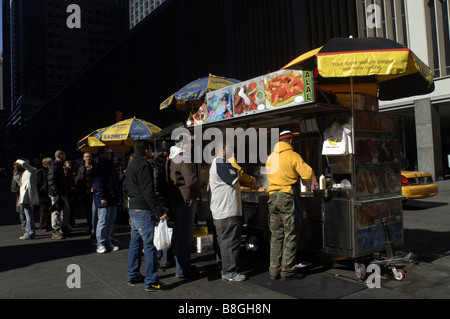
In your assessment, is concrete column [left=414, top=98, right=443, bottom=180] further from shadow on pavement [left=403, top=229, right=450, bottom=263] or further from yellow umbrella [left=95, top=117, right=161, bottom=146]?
yellow umbrella [left=95, top=117, right=161, bottom=146]

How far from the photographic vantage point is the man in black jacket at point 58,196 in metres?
8.27

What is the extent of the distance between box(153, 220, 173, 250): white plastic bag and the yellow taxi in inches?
324

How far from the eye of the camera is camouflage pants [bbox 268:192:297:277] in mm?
4828

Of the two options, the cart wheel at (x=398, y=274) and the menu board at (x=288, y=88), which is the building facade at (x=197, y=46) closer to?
the menu board at (x=288, y=88)

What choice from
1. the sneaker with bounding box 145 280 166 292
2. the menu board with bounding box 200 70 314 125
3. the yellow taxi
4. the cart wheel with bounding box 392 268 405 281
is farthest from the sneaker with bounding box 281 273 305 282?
the yellow taxi

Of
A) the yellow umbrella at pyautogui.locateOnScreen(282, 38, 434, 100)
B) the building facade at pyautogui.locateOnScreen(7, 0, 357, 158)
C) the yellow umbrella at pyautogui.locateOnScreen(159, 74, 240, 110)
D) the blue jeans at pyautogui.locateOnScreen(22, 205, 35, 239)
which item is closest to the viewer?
the yellow umbrella at pyautogui.locateOnScreen(282, 38, 434, 100)

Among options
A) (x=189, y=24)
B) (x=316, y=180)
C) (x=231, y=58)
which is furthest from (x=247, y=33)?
(x=316, y=180)

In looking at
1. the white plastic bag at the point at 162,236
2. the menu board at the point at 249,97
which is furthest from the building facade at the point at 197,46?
the white plastic bag at the point at 162,236

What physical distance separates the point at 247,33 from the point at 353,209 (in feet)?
64.4

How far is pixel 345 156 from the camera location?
517 cm

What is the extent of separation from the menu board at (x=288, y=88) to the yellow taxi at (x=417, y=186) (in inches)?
271

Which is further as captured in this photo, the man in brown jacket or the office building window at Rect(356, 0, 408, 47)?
the office building window at Rect(356, 0, 408, 47)
